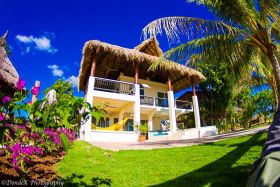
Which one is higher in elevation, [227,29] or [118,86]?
[118,86]

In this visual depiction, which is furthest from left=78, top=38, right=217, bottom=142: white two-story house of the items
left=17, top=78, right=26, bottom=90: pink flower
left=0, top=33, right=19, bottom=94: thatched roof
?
left=17, top=78, right=26, bottom=90: pink flower

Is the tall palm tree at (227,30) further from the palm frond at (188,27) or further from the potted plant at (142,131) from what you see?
the potted plant at (142,131)

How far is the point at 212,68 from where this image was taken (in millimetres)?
21953

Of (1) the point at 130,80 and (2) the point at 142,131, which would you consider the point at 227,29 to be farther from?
(1) the point at 130,80

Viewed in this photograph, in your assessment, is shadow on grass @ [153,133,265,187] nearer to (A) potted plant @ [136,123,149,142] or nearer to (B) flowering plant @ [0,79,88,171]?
(B) flowering plant @ [0,79,88,171]

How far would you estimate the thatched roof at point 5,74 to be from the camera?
7.93 metres

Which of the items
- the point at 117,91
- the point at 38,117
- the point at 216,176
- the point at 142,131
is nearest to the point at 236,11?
the point at 216,176

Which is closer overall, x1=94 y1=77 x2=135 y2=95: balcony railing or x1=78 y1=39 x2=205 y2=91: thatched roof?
x1=78 y1=39 x2=205 y2=91: thatched roof

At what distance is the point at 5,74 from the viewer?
803 cm

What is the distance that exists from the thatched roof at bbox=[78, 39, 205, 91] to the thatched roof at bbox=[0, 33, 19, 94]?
458cm

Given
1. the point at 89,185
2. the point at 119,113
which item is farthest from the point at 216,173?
the point at 119,113

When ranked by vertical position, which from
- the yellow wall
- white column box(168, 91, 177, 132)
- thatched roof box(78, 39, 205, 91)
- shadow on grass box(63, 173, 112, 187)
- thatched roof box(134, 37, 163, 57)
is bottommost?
shadow on grass box(63, 173, 112, 187)

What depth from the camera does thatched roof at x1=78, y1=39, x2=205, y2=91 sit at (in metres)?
13.2

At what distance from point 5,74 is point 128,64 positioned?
401 inches
